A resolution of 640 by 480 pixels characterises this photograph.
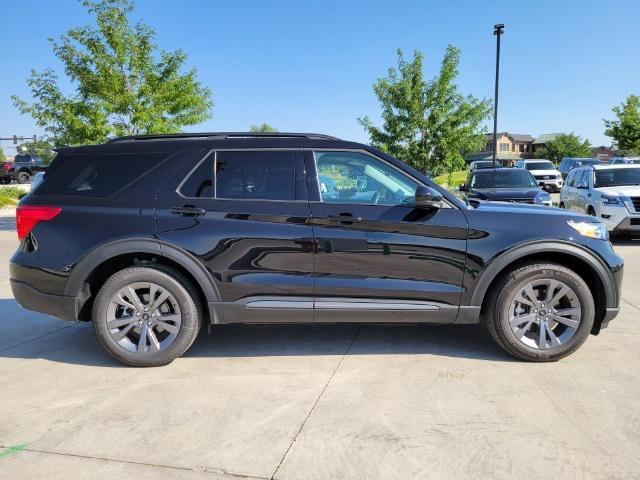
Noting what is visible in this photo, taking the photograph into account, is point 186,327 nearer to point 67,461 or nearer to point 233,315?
point 233,315

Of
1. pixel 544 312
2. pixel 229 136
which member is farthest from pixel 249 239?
pixel 544 312

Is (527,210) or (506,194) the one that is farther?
(506,194)

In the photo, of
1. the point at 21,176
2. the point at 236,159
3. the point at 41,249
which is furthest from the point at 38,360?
the point at 21,176

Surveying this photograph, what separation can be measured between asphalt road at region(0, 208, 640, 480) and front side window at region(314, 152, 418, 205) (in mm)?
1288

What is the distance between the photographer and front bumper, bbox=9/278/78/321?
3953 millimetres

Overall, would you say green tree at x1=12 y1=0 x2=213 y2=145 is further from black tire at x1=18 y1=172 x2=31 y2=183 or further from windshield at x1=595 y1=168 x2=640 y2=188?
black tire at x1=18 y1=172 x2=31 y2=183

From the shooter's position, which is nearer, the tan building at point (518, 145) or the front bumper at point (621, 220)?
the front bumper at point (621, 220)

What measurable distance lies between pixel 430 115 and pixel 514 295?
1141 centimetres

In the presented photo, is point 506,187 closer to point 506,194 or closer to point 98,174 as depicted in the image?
point 506,194

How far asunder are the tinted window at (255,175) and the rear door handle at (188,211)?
18cm

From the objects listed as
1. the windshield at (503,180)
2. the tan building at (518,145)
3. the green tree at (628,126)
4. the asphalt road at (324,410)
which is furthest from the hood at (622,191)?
the tan building at (518,145)

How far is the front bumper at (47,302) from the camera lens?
13.0 feet

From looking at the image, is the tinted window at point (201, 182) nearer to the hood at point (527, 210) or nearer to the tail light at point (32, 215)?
the tail light at point (32, 215)

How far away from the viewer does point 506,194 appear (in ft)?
35.6
